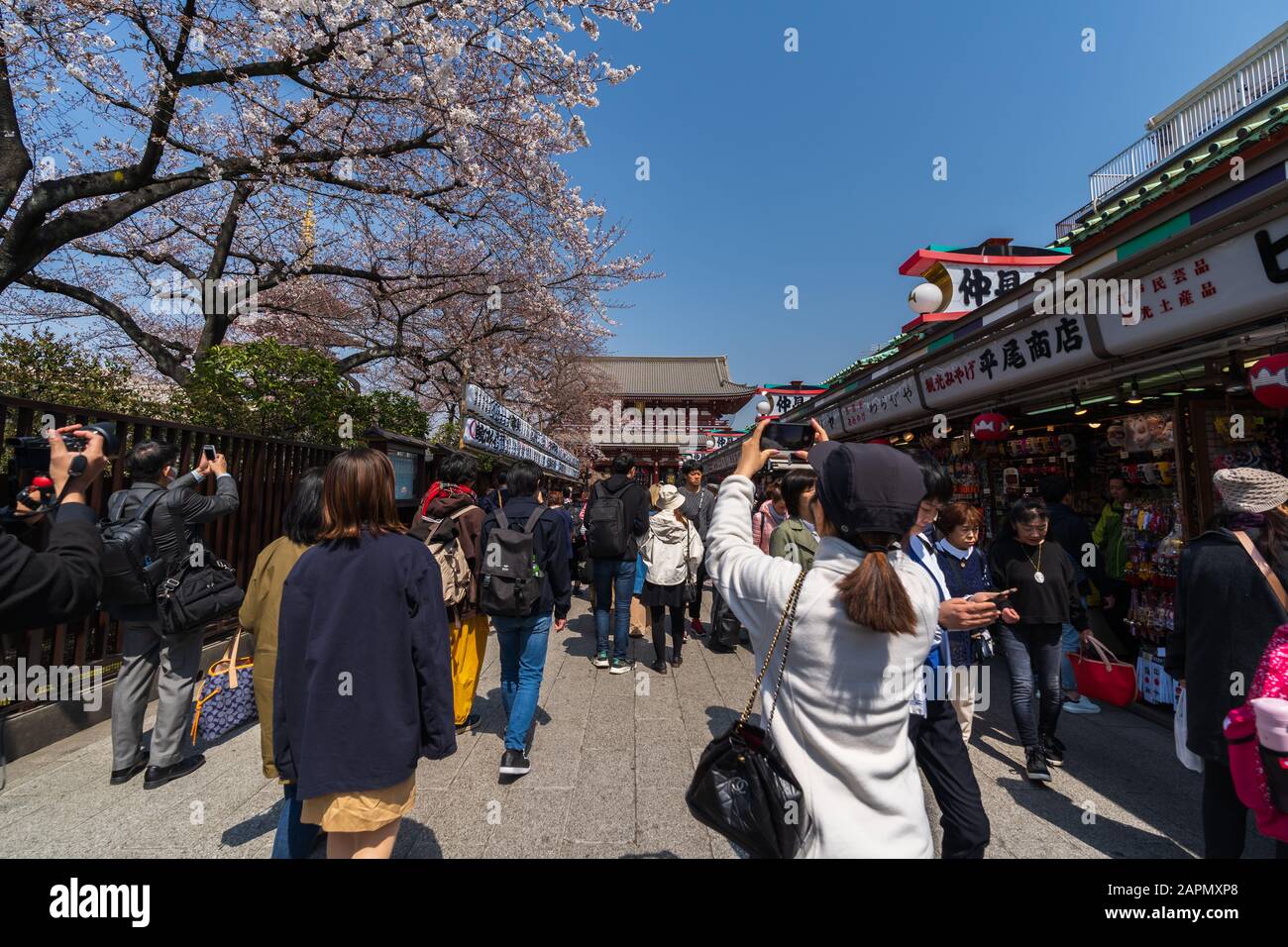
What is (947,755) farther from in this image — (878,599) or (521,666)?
(521,666)

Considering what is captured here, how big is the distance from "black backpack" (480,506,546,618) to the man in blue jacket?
0.23ft

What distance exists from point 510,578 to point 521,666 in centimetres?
61

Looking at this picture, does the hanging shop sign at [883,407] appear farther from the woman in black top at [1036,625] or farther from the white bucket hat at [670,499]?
the white bucket hat at [670,499]

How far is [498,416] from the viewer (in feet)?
30.5

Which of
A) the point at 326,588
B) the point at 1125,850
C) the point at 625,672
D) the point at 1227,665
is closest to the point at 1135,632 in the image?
the point at 1125,850

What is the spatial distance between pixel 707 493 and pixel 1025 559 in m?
A: 5.06

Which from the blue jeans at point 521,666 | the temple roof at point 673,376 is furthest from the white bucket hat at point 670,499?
the temple roof at point 673,376

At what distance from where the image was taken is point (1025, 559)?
13.0ft

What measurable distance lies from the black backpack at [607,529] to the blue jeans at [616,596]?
0.61ft

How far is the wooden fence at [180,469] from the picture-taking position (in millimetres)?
3764

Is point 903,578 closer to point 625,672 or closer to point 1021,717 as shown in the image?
point 1021,717

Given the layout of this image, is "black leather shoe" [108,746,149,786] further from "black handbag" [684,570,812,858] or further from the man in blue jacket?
"black handbag" [684,570,812,858]

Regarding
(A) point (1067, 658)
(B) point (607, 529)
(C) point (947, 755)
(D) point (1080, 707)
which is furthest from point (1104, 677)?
(B) point (607, 529)

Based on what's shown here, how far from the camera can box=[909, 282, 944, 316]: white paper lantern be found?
7.37 metres
